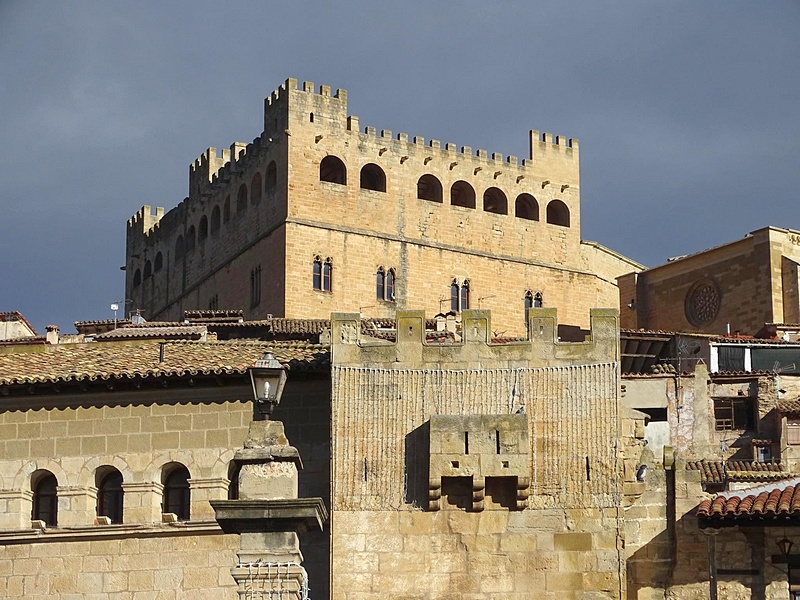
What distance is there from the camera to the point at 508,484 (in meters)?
34.2

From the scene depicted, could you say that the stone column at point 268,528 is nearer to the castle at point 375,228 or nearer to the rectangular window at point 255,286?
the castle at point 375,228

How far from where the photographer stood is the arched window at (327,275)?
71.8m

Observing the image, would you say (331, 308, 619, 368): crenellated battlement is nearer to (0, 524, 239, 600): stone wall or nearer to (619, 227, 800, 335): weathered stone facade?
(0, 524, 239, 600): stone wall

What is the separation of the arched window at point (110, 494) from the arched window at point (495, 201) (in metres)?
45.0

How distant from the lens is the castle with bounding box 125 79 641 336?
72.5m

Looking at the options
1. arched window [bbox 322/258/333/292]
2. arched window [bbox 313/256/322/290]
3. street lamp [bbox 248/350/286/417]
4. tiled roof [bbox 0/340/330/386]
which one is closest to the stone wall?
tiled roof [bbox 0/340/330/386]

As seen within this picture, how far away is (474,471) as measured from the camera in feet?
111

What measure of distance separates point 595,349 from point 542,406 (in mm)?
1540

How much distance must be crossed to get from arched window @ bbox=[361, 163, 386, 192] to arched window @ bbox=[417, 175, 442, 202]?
204cm

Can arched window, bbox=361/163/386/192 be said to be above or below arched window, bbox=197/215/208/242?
above

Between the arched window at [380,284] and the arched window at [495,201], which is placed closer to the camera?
the arched window at [380,284]

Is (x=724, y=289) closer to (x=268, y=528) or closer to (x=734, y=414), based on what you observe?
(x=734, y=414)

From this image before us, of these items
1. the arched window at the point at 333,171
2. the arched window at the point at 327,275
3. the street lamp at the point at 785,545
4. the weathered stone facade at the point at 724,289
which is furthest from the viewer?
the arched window at the point at 333,171

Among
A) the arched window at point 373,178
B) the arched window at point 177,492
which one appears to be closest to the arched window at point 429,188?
the arched window at point 373,178
